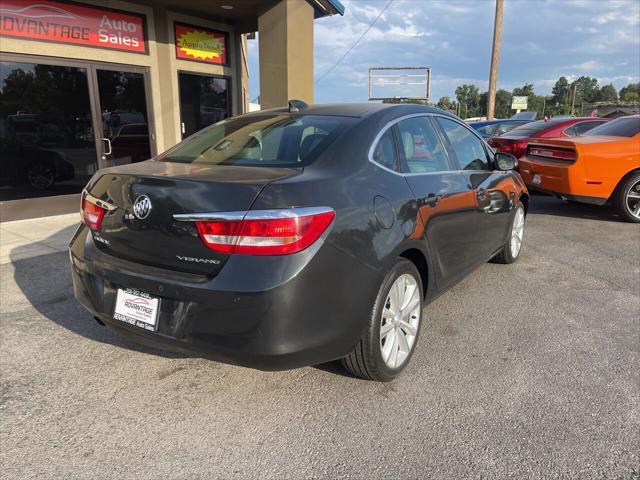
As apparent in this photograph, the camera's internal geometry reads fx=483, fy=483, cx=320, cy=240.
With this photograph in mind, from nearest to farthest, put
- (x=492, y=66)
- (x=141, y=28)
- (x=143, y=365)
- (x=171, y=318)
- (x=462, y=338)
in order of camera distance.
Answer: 1. (x=171, y=318)
2. (x=143, y=365)
3. (x=462, y=338)
4. (x=141, y=28)
5. (x=492, y=66)

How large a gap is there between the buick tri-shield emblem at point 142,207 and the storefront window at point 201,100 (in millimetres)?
7579

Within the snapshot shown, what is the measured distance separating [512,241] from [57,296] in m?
4.41

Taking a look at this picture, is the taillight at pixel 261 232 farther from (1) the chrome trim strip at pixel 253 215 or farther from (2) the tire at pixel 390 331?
(2) the tire at pixel 390 331

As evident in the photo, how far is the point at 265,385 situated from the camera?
2.84 m

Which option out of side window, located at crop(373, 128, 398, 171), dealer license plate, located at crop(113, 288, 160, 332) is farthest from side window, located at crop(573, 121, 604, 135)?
dealer license plate, located at crop(113, 288, 160, 332)

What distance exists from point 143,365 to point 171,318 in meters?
0.91

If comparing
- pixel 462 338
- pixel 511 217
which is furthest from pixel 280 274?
pixel 511 217

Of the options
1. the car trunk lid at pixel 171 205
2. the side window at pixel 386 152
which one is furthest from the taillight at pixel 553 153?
the car trunk lid at pixel 171 205

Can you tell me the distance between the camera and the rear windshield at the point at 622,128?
7270 millimetres

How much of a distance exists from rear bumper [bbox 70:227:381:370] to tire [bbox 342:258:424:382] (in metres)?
0.11

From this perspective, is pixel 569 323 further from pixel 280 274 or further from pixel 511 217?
pixel 280 274

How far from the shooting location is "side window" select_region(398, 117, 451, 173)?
10.3 feet

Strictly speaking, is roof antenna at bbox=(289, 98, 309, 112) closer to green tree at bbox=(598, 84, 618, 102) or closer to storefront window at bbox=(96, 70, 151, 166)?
storefront window at bbox=(96, 70, 151, 166)

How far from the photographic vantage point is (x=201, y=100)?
9.91 m
